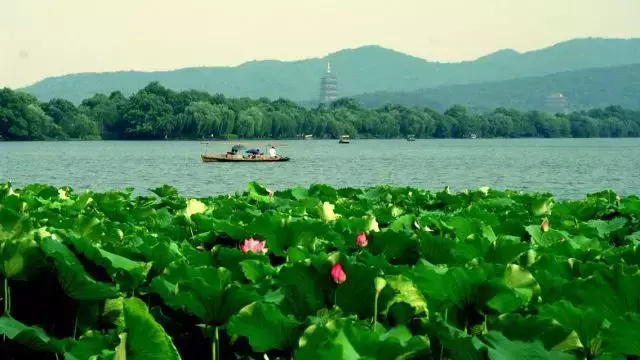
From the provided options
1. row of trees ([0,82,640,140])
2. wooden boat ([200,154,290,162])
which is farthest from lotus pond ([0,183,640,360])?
row of trees ([0,82,640,140])

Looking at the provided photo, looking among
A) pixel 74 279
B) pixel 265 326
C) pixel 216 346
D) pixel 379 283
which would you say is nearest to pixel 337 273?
pixel 379 283

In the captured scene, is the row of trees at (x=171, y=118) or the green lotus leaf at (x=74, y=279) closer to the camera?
the green lotus leaf at (x=74, y=279)

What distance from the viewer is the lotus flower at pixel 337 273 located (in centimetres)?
270

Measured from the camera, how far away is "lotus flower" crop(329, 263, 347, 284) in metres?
2.70

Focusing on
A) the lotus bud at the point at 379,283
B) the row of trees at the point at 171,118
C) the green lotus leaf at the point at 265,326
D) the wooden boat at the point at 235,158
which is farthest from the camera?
the row of trees at the point at 171,118

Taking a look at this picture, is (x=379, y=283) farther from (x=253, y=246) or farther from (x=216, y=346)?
(x=253, y=246)

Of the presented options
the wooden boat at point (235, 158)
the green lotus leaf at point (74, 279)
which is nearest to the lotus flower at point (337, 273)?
the green lotus leaf at point (74, 279)

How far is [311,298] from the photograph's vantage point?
9.17 ft

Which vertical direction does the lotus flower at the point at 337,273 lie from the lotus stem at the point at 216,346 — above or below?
above

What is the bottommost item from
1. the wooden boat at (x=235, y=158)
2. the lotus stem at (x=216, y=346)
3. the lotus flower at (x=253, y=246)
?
the wooden boat at (x=235, y=158)

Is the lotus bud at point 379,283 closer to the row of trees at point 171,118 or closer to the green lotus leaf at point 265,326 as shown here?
the green lotus leaf at point 265,326

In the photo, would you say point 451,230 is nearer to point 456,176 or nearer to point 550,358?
point 550,358

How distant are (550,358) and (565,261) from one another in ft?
3.56

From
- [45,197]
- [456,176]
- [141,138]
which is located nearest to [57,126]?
[141,138]
